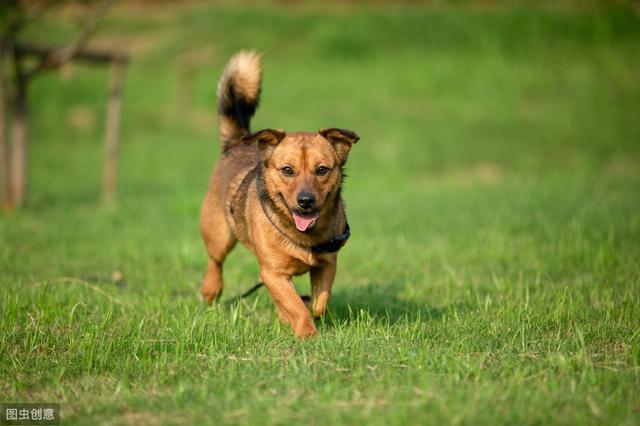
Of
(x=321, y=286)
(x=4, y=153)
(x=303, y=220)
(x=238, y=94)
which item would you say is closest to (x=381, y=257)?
(x=238, y=94)

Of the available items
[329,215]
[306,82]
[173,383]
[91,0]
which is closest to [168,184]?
[91,0]

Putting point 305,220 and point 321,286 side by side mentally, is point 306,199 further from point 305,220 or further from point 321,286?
point 321,286

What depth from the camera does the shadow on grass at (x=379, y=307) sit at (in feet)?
16.3

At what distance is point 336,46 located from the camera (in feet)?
80.3

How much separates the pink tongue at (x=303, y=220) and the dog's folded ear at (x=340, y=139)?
0.50 meters

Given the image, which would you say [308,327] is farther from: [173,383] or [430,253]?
[430,253]

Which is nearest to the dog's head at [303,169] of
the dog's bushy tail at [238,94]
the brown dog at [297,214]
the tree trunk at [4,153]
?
the brown dog at [297,214]

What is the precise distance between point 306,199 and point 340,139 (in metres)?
0.65

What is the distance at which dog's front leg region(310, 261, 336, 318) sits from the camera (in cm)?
478

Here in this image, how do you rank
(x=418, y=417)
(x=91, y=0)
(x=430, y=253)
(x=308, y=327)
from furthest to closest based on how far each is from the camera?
(x=91, y=0), (x=430, y=253), (x=308, y=327), (x=418, y=417)

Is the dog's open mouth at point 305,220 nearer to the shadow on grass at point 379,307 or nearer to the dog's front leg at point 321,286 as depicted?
the dog's front leg at point 321,286

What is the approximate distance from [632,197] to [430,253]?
491 centimetres

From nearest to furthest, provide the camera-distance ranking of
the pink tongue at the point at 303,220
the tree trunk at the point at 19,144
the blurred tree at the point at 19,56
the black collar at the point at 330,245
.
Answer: the pink tongue at the point at 303,220 < the black collar at the point at 330,245 < the blurred tree at the point at 19,56 < the tree trunk at the point at 19,144

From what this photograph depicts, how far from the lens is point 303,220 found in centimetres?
A: 462
